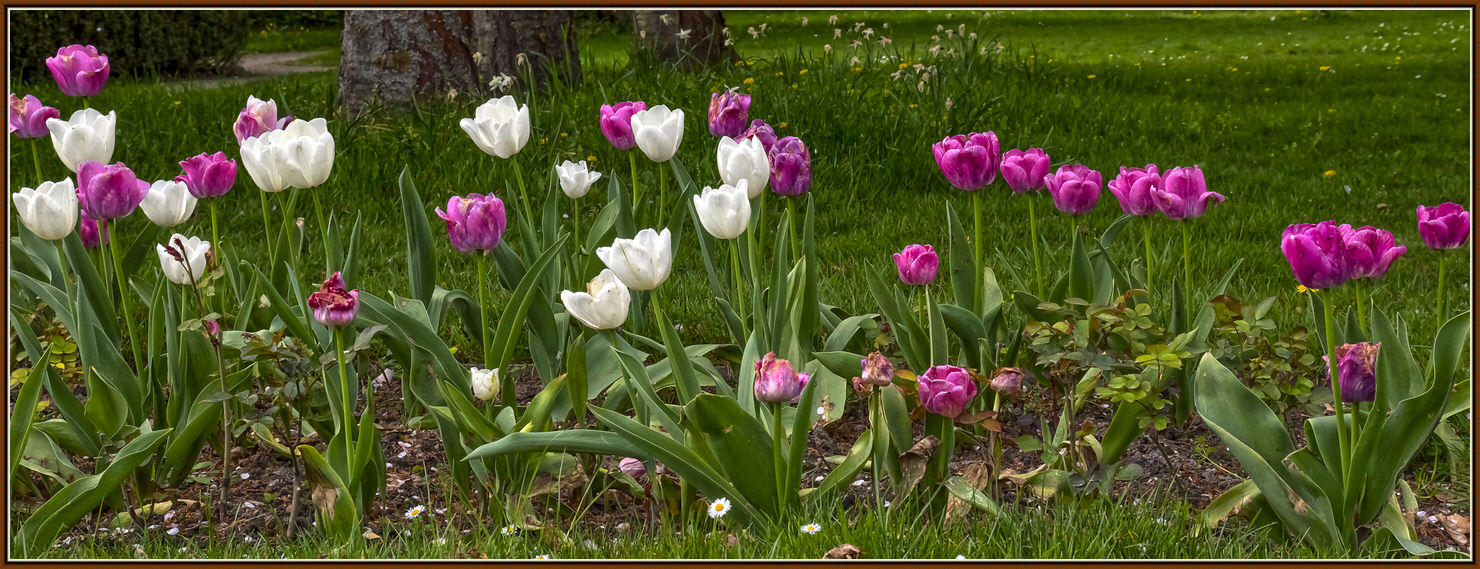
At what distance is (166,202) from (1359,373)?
212cm

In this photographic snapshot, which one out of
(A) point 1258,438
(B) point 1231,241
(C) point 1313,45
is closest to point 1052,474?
(A) point 1258,438

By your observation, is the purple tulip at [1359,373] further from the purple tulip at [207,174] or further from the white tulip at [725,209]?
the purple tulip at [207,174]

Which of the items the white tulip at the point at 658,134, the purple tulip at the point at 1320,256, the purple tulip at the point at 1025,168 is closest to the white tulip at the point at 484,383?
the white tulip at the point at 658,134

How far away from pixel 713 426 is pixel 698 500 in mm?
284

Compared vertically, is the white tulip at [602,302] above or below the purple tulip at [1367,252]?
below

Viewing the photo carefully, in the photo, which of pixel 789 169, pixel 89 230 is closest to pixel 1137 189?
pixel 789 169

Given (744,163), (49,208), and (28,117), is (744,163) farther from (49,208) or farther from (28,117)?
(28,117)

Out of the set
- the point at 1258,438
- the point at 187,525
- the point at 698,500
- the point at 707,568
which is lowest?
the point at 187,525

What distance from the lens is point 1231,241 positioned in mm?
4117

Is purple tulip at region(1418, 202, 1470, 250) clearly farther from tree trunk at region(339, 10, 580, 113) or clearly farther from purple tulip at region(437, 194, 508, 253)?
tree trunk at region(339, 10, 580, 113)

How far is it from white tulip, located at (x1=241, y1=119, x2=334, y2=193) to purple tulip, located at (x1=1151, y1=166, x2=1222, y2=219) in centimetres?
146

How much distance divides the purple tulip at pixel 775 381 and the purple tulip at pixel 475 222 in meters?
0.61

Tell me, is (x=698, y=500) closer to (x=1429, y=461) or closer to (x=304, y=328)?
(x=304, y=328)

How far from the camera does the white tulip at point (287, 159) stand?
208 cm
